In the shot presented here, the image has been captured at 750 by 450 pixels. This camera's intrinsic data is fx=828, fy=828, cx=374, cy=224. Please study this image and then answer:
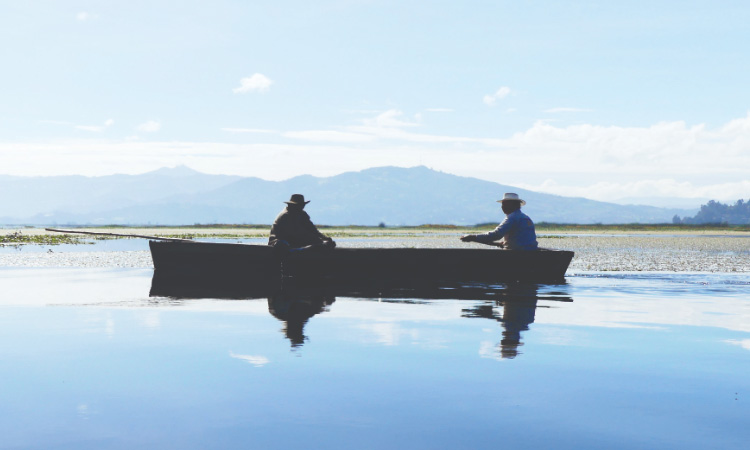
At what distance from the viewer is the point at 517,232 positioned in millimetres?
21469

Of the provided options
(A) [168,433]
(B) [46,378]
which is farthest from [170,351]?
(A) [168,433]

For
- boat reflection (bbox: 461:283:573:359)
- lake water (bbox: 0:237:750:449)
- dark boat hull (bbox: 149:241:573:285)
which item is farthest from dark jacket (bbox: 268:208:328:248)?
boat reflection (bbox: 461:283:573:359)

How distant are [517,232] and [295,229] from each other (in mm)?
5765

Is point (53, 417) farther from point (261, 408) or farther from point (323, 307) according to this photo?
point (323, 307)

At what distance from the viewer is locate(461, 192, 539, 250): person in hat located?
20.7m

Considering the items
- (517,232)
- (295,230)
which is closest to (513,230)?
(517,232)

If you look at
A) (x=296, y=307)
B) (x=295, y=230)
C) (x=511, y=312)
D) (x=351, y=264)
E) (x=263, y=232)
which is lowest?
(x=263, y=232)

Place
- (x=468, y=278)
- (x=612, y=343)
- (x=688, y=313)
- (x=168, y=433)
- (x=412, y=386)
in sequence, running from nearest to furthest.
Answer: (x=168, y=433) < (x=412, y=386) < (x=612, y=343) < (x=688, y=313) < (x=468, y=278)

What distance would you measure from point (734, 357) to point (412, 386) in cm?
463

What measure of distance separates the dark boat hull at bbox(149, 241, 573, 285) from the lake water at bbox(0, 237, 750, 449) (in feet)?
13.1

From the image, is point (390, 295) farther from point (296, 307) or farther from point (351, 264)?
point (296, 307)

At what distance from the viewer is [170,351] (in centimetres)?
1088

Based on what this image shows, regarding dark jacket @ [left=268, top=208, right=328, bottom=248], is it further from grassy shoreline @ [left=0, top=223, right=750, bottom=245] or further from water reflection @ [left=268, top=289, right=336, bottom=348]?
grassy shoreline @ [left=0, top=223, right=750, bottom=245]

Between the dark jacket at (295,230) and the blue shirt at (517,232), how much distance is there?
15.1ft
